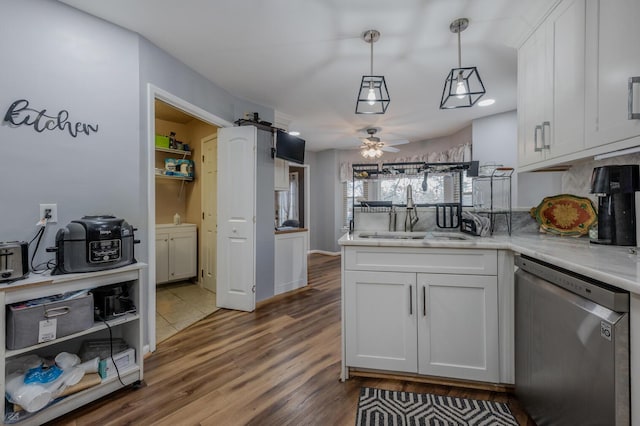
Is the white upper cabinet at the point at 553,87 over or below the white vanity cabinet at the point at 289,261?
over

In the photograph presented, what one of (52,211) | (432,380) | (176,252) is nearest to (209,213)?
(176,252)

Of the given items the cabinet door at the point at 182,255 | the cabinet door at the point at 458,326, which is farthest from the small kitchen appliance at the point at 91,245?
the cabinet door at the point at 182,255

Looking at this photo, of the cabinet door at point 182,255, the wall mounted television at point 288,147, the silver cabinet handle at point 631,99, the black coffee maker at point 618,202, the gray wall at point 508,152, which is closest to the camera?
the silver cabinet handle at point 631,99

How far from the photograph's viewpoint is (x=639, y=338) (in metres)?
0.86

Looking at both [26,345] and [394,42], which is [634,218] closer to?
[394,42]

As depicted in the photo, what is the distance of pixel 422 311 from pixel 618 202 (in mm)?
1210

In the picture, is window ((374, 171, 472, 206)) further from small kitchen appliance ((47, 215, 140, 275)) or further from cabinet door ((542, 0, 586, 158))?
small kitchen appliance ((47, 215, 140, 275))

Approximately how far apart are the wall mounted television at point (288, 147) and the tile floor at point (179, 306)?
2.02 metres

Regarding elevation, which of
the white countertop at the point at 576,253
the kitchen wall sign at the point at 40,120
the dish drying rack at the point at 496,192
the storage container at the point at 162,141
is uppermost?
the storage container at the point at 162,141

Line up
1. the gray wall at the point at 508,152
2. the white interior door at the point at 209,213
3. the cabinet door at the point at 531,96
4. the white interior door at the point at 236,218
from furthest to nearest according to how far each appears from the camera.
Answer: the white interior door at the point at 209,213 < the gray wall at the point at 508,152 < the white interior door at the point at 236,218 < the cabinet door at the point at 531,96

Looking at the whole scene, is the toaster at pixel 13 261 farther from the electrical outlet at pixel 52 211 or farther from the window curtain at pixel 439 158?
the window curtain at pixel 439 158

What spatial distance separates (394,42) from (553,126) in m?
1.31

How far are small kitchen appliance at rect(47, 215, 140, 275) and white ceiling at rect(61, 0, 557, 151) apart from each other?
4.68 feet

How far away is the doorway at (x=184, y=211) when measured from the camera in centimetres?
366
